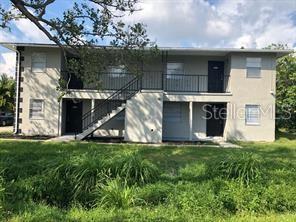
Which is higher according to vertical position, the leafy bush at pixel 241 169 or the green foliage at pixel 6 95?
the green foliage at pixel 6 95

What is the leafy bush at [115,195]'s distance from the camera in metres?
6.51

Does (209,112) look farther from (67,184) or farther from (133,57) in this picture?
(67,184)

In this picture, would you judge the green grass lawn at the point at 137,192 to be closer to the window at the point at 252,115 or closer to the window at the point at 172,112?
the window at the point at 252,115

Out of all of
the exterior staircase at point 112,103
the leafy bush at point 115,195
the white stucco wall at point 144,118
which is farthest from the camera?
the exterior staircase at point 112,103

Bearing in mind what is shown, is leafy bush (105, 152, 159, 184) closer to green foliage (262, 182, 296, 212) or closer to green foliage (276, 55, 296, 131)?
green foliage (262, 182, 296, 212)

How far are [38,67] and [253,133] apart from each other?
1345 centimetres

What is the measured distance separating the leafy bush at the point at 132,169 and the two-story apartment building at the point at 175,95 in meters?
12.7

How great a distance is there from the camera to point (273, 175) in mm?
8742

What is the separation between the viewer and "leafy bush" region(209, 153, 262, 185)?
787 centimetres

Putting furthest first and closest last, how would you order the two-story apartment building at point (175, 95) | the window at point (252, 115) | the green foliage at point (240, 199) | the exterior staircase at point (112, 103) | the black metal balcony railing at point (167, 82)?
the black metal balcony railing at point (167, 82) → the window at point (252, 115) → the two-story apartment building at point (175, 95) → the exterior staircase at point (112, 103) → the green foliage at point (240, 199)

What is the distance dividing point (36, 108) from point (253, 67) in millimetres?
13206

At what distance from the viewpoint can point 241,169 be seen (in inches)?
318

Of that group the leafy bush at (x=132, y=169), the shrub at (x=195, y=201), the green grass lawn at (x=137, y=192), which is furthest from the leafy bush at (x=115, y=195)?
the shrub at (x=195, y=201)

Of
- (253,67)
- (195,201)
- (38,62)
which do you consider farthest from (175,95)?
(195,201)
